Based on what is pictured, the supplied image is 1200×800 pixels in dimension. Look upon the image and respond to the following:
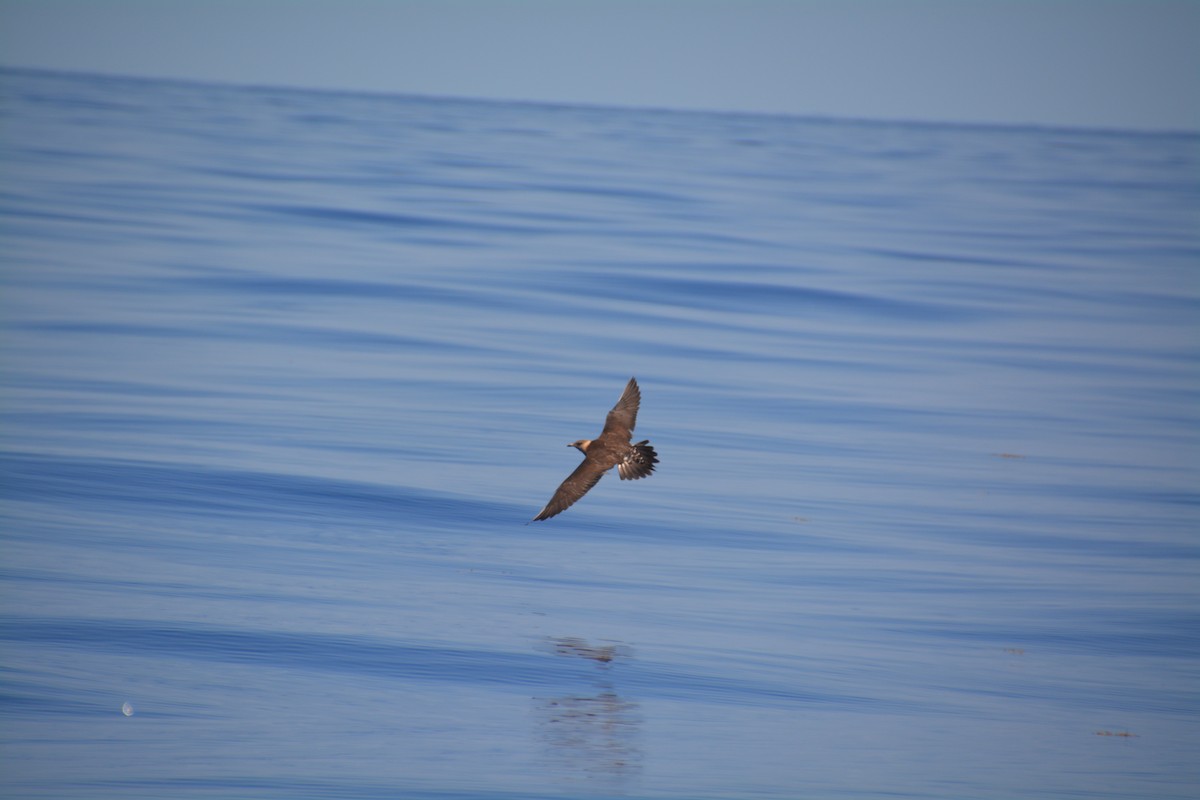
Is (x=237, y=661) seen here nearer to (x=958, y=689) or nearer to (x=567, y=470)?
(x=958, y=689)

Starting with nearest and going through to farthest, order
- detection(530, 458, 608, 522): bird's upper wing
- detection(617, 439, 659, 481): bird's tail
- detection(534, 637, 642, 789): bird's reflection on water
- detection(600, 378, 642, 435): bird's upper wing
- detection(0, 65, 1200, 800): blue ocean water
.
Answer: detection(534, 637, 642, 789): bird's reflection on water < detection(0, 65, 1200, 800): blue ocean water < detection(617, 439, 659, 481): bird's tail < detection(530, 458, 608, 522): bird's upper wing < detection(600, 378, 642, 435): bird's upper wing

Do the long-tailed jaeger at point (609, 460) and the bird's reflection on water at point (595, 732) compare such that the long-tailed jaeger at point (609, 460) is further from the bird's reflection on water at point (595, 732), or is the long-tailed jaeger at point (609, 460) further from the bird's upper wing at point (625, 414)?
the bird's reflection on water at point (595, 732)

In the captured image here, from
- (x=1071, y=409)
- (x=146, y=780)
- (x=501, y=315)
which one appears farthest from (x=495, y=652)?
(x=501, y=315)

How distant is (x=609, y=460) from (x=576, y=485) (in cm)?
30

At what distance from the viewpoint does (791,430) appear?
62.2ft

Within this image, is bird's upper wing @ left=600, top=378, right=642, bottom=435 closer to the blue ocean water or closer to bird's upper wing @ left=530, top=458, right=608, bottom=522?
bird's upper wing @ left=530, top=458, right=608, bottom=522

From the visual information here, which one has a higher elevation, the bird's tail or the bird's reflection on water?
the bird's tail

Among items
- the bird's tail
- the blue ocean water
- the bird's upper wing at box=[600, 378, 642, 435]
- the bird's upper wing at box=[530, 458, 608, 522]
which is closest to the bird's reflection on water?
the blue ocean water

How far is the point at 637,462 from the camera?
454 inches

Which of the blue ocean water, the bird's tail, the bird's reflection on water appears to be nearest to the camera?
the bird's reflection on water

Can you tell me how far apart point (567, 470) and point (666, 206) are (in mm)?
30054

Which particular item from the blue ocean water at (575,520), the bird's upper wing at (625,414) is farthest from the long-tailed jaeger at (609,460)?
the blue ocean water at (575,520)

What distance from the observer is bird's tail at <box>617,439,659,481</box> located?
37.5ft

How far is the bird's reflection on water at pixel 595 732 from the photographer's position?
948 centimetres
